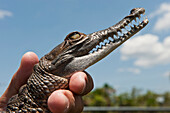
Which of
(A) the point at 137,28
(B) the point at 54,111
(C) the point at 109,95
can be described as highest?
(A) the point at 137,28

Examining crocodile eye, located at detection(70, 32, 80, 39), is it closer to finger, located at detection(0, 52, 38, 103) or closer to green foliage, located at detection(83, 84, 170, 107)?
finger, located at detection(0, 52, 38, 103)

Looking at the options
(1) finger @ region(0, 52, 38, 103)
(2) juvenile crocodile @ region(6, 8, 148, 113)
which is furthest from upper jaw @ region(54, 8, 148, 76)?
(1) finger @ region(0, 52, 38, 103)

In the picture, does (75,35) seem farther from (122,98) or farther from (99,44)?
(122,98)

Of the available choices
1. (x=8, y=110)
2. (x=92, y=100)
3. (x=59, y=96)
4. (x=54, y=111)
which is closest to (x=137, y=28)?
(x=59, y=96)

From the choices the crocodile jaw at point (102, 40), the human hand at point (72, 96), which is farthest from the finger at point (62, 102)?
the crocodile jaw at point (102, 40)

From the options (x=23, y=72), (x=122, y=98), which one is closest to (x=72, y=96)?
(x=23, y=72)

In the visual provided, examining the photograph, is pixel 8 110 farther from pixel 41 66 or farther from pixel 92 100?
pixel 92 100

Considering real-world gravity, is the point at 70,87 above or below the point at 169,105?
above
